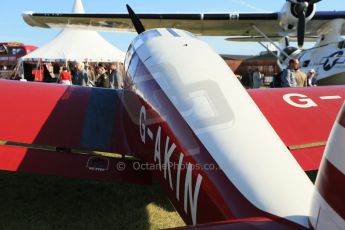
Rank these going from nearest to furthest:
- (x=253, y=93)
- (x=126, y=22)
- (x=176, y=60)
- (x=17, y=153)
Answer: (x=176, y=60) < (x=17, y=153) < (x=253, y=93) < (x=126, y=22)

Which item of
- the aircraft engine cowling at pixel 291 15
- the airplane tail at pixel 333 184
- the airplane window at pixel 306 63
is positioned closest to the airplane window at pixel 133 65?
the airplane tail at pixel 333 184

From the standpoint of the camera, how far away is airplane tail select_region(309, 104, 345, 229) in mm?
1389

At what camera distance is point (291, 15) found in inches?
634

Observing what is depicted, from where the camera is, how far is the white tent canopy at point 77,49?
20.2 m

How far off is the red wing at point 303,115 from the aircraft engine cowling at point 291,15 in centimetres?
1118

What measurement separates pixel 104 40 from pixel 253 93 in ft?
58.2

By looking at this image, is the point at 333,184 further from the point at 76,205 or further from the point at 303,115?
the point at 76,205

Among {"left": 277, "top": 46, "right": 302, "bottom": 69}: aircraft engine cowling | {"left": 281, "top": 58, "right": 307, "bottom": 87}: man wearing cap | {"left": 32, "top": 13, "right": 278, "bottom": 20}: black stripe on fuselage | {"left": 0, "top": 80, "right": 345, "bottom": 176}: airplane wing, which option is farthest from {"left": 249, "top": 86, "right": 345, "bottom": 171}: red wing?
{"left": 277, "top": 46, "right": 302, "bottom": 69}: aircraft engine cowling

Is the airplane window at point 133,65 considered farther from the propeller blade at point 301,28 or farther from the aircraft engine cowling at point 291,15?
the aircraft engine cowling at point 291,15

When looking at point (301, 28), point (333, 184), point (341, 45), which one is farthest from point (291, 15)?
point (333, 184)

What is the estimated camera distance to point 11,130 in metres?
4.30

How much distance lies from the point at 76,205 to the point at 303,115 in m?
2.58

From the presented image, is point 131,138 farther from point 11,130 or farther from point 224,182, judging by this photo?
point 224,182

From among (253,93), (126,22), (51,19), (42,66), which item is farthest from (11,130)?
(42,66)
